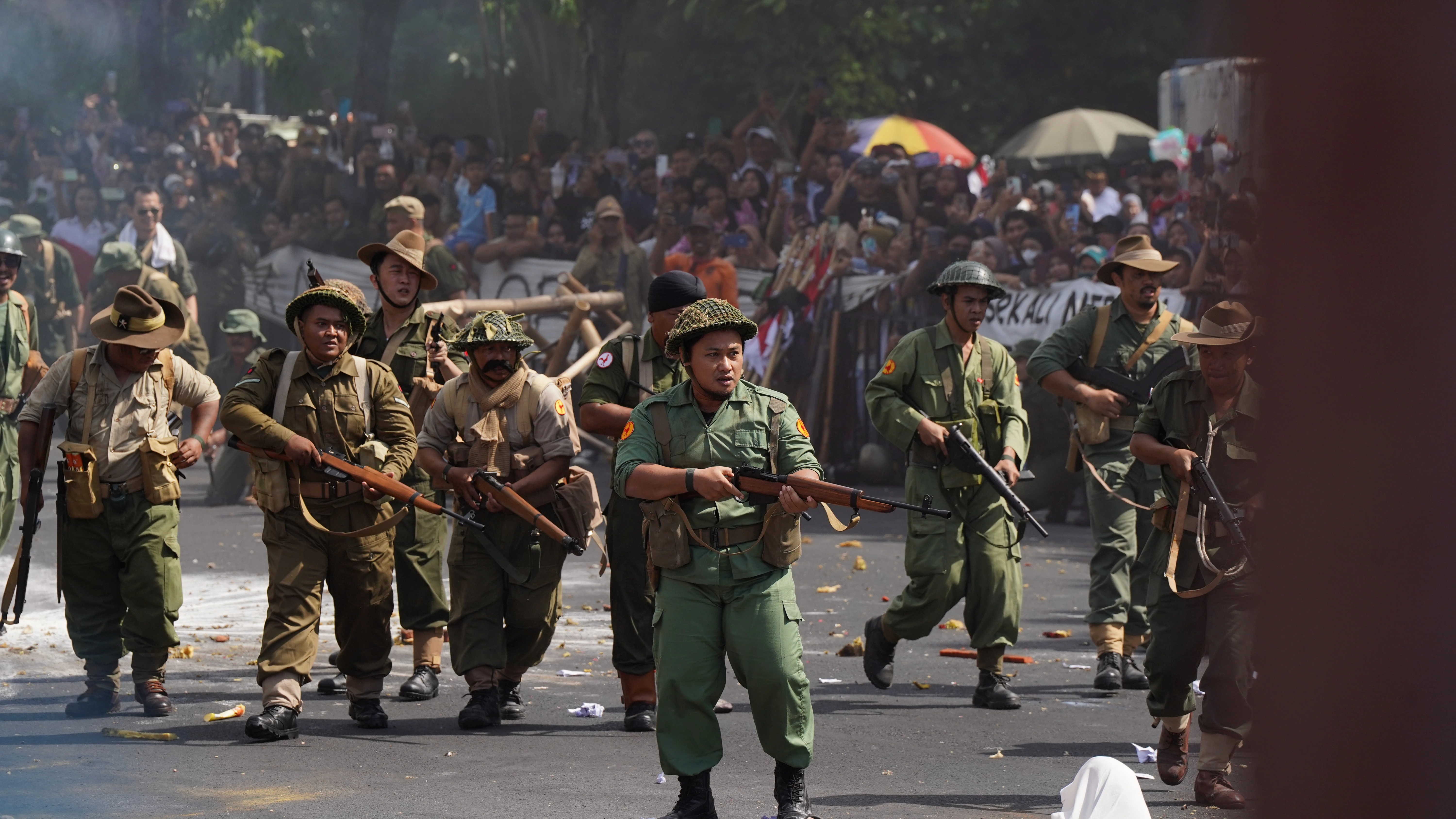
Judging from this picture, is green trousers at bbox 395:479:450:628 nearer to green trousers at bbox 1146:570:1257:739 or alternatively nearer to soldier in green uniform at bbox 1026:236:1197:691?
soldier in green uniform at bbox 1026:236:1197:691

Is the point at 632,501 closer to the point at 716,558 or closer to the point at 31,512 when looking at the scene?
the point at 716,558

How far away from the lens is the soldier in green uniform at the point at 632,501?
662 centimetres

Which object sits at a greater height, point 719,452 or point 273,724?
point 719,452

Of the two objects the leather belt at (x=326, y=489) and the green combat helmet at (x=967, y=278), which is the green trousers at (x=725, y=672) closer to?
the leather belt at (x=326, y=489)

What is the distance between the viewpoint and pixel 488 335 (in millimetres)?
6617

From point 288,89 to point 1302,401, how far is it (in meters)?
21.5

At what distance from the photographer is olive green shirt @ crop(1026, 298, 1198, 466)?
775cm

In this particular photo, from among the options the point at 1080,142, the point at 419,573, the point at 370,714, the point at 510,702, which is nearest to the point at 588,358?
the point at 419,573

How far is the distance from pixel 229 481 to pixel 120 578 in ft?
24.7

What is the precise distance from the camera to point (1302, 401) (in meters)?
0.82

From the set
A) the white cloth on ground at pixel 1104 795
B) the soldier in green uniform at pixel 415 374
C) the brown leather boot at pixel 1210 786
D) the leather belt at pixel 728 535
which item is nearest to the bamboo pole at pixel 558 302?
the soldier in green uniform at pixel 415 374

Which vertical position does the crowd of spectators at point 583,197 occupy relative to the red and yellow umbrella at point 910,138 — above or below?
below

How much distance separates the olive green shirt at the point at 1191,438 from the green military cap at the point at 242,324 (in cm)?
901

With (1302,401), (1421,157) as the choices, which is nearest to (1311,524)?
(1302,401)
